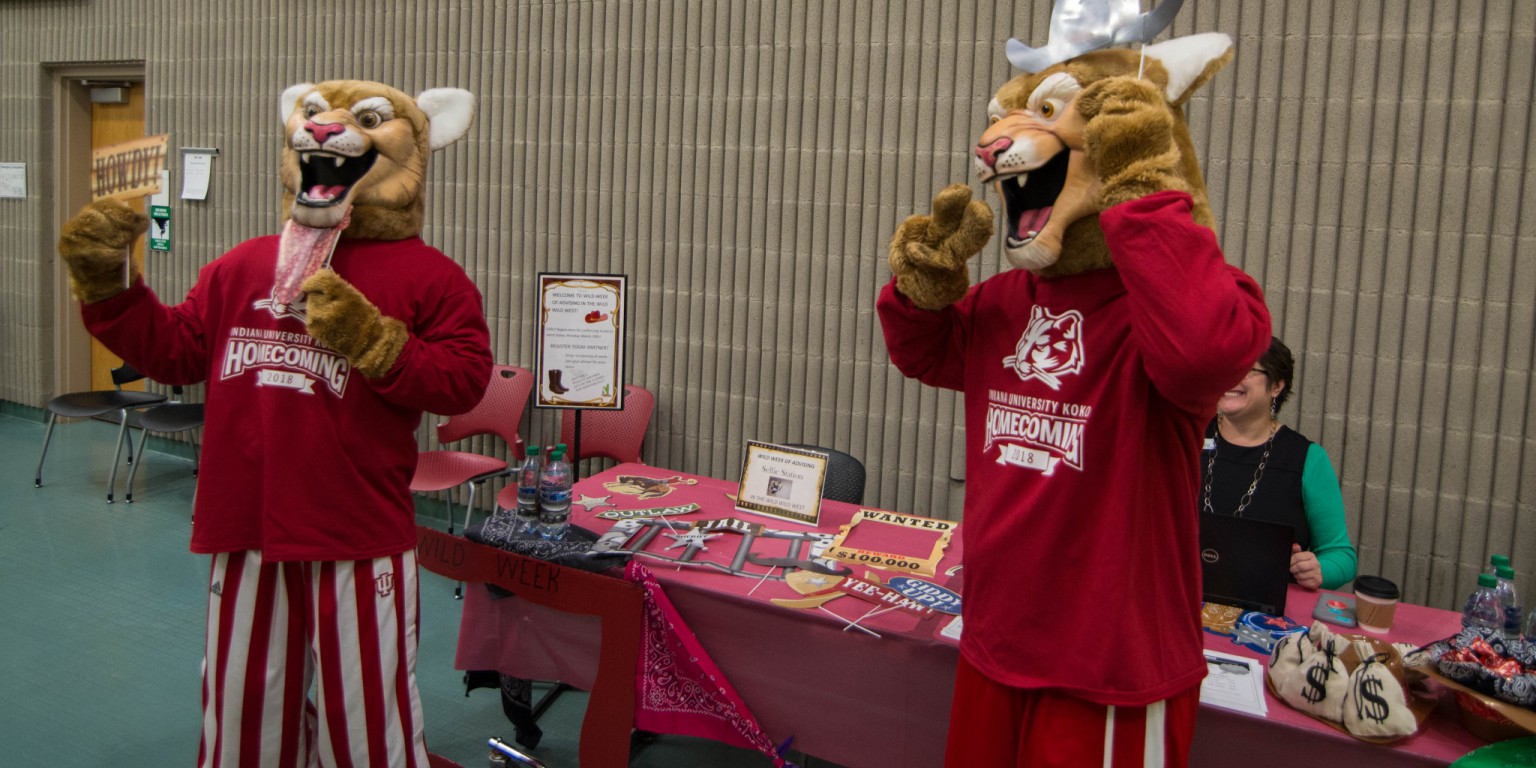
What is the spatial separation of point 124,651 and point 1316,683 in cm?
379

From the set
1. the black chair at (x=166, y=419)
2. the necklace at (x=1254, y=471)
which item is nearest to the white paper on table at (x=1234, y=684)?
the necklace at (x=1254, y=471)

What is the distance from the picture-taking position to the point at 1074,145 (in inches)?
70.0

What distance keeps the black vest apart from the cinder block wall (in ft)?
2.83

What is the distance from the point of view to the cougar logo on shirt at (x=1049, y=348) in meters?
1.73

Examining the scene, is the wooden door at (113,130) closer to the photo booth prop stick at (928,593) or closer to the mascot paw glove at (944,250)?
the photo booth prop stick at (928,593)

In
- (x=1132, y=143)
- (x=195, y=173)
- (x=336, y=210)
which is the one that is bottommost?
(x=336, y=210)

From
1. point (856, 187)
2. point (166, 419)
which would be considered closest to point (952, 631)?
point (856, 187)

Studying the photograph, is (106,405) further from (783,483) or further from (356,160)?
(783,483)

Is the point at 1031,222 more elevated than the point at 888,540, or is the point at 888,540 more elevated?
the point at 1031,222

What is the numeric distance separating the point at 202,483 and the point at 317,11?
4.34 m

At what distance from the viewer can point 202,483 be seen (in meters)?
2.28

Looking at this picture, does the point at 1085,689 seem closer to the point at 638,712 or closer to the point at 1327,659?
the point at 1327,659

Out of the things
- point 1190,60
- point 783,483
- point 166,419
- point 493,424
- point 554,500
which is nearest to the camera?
point 1190,60

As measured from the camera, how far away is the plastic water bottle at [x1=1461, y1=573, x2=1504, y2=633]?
2.26 meters
